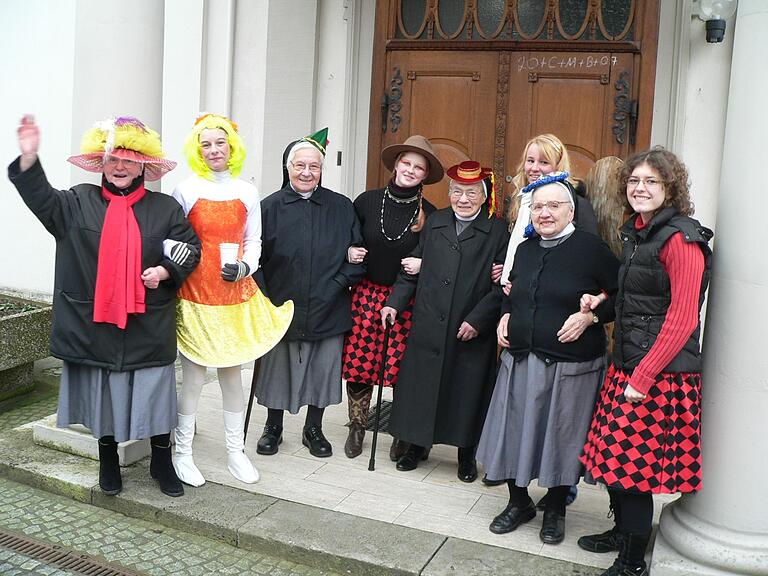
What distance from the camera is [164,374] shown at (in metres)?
4.14

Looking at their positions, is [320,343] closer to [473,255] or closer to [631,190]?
[473,255]

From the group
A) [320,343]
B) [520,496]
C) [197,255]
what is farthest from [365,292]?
[520,496]

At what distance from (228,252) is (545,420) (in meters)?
1.64

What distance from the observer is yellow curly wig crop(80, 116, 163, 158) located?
3965 millimetres

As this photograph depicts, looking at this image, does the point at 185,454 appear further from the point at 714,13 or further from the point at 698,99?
the point at 714,13

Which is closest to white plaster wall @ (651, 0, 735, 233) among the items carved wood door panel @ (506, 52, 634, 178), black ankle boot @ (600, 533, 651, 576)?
carved wood door panel @ (506, 52, 634, 178)

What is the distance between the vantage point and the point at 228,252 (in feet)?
13.6

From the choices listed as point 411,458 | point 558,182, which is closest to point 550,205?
point 558,182

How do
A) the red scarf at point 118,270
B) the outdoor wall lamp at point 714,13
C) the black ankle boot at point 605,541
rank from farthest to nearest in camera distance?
the outdoor wall lamp at point 714,13 → the red scarf at point 118,270 → the black ankle boot at point 605,541

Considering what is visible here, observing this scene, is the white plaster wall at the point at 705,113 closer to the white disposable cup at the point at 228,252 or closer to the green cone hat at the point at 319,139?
the green cone hat at the point at 319,139

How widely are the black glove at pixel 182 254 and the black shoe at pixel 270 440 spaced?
4.29 ft

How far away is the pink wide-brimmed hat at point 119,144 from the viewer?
3967mm

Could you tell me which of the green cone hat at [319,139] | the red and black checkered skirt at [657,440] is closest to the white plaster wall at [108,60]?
the green cone hat at [319,139]

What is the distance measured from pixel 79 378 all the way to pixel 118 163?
3.30 feet
